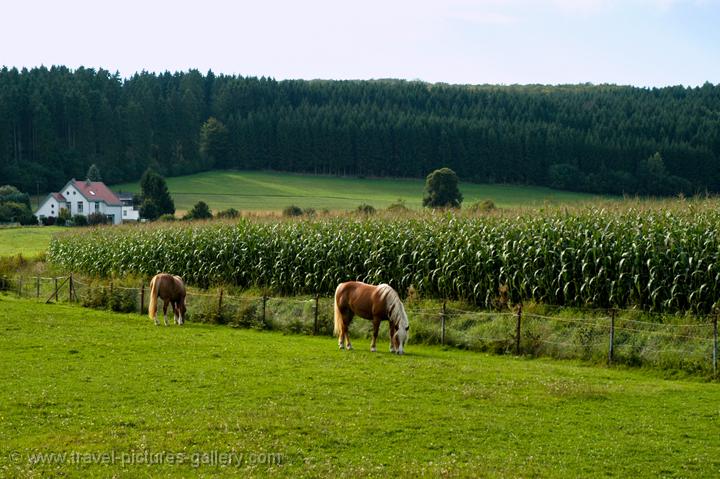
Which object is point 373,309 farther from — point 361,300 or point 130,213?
point 130,213

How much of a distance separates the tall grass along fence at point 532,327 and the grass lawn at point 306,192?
58.9 meters

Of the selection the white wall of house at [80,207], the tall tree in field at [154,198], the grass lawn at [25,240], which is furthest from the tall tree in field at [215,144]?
the grass lawn at [25,240]

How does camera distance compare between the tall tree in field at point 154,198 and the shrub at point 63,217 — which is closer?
the shrub at point 63,217

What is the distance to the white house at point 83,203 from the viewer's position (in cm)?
9794

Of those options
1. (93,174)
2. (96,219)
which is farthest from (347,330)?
(93,174)

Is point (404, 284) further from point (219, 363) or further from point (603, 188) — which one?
point (603, 188)

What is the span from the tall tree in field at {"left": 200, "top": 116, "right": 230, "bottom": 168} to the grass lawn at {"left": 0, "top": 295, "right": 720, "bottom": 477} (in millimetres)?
115170

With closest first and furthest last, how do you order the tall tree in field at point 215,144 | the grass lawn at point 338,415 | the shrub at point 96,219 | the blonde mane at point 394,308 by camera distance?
the grass lawn at point 338,415
the blonde mane at point 394,308
the shrub at point 96,219
the tall tree in field at point 215,144

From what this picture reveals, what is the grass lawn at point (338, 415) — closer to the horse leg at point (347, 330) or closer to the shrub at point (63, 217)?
the horse leg at point (347, 330)

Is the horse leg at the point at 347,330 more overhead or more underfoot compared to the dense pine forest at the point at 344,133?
more underfoot

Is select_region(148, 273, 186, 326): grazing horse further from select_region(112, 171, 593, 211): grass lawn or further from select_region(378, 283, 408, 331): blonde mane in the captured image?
select_region(112, 171, 593, 211): grass lawn

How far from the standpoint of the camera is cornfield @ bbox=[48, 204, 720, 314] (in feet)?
72.9

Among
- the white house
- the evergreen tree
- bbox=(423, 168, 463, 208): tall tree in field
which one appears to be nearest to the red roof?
the white house

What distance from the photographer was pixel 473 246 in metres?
26.9
